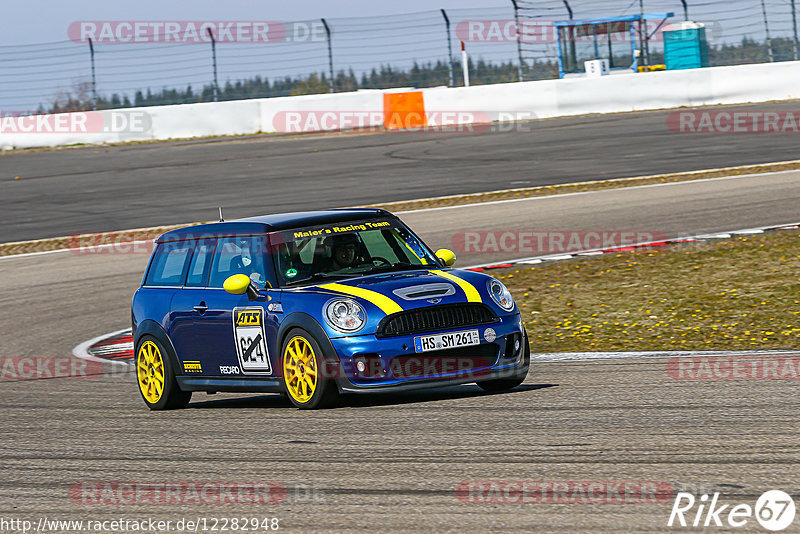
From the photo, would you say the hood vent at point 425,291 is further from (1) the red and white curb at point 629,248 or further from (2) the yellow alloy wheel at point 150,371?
(1) the red and white curb at point 629,248

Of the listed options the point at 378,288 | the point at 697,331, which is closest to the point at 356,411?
the point at 378,288

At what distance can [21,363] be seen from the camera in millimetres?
12367

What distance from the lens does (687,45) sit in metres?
41.8

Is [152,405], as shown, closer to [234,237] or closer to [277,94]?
[234,237]

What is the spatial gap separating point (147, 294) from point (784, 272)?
286 inches

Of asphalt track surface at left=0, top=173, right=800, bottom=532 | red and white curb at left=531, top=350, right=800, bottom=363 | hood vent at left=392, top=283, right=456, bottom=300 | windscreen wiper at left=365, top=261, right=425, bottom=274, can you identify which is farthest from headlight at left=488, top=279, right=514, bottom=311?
Answer: red and white curb at left=531, top=350, right=800, bottom=363

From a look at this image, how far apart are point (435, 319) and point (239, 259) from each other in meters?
1.71

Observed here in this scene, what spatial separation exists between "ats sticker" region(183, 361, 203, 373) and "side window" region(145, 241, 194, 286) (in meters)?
0.63

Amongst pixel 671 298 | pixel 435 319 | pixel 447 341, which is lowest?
pixel 671 298

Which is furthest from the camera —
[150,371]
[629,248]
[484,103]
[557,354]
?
[484,103]

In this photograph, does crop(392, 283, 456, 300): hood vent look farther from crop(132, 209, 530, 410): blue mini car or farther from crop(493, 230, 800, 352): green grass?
crop(493, 230, 800, 352): green grass

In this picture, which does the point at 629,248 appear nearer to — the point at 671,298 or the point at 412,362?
the point at 671,298

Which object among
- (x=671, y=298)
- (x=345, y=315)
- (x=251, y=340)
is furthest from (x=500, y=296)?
(x=671, y=298)

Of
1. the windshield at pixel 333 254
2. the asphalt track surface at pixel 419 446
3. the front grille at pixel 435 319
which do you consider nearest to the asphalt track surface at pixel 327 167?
the asphalt track surface at pixel 419 446
